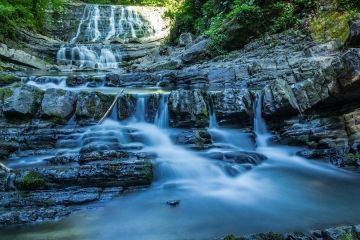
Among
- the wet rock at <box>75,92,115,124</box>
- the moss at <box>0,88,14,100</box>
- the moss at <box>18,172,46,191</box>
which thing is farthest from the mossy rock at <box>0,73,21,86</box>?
the moss at <box>18,172,46,191</box>

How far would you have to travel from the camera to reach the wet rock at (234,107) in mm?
8555

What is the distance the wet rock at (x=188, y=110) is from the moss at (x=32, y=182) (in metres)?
3.61

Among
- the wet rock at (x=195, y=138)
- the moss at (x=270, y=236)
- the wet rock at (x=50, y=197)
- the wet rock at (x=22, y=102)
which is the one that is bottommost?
the moss at (x=270, y=236)

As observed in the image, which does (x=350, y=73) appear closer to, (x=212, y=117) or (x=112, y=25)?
(x=212, y=117)

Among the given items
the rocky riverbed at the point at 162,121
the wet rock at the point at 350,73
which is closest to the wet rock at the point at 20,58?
the rocky riverbed at the point at 162,121

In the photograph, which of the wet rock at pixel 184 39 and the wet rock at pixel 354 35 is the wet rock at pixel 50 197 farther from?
the wet rock at pixel 184 39

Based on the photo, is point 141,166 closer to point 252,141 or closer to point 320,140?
point 252,141

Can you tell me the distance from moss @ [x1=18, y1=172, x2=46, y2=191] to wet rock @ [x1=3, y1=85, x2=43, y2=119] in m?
2.83

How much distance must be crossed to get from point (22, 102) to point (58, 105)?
0.80 metres

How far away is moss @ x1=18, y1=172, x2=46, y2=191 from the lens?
18.5ft

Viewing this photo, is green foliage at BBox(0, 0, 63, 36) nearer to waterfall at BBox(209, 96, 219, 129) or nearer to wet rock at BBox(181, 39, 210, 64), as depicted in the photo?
wet rock at BBox(181, 39, 210, 64)

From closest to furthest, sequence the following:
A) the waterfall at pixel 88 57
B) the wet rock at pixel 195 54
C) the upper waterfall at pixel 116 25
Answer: the wet rock at pixel 195 54
the waterfall at pixel 88 57
the upper waterfall at pixel 116 25

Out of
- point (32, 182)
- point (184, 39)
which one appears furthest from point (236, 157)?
point (184, 39)

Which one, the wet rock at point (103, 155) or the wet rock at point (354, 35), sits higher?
the wet rock at point (354, 35)
